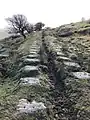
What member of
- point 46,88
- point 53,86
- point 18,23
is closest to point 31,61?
point 53,86

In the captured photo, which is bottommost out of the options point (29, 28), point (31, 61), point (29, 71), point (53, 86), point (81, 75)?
point (53, 86)

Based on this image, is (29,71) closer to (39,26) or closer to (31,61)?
(31,61)

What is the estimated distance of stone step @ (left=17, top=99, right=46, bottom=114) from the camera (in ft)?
45.8

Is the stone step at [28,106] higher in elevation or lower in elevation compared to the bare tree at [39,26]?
lower

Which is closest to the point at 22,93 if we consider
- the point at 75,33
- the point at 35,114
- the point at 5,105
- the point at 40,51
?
the point at 5,105

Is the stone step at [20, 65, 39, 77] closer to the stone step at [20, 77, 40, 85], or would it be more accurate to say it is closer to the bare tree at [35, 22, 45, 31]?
the stone step at [20, 77, 40, 85]

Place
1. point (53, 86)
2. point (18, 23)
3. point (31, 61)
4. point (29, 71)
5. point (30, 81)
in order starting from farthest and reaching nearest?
point (18, 23)
point (31, 61)
point (29, 71)
point (53, 86)
point (30, 81)

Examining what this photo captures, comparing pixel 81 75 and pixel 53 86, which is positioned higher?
pixel 81 75

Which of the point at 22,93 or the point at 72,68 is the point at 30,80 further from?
the point at 72,68

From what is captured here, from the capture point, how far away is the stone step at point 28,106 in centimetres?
1395

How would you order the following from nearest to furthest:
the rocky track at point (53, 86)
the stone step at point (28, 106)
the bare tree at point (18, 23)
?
the stone step at point (28, 106)
the rocky track at point (53, 86)
the bare tree at point (18, 23)

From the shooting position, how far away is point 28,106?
14.5 metres

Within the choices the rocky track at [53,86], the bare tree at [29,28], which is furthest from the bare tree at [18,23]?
the rocky track at [53,86]

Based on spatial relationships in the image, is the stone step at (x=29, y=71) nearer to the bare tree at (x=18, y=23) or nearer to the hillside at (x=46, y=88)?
the hillside at (x=46, y=88)
